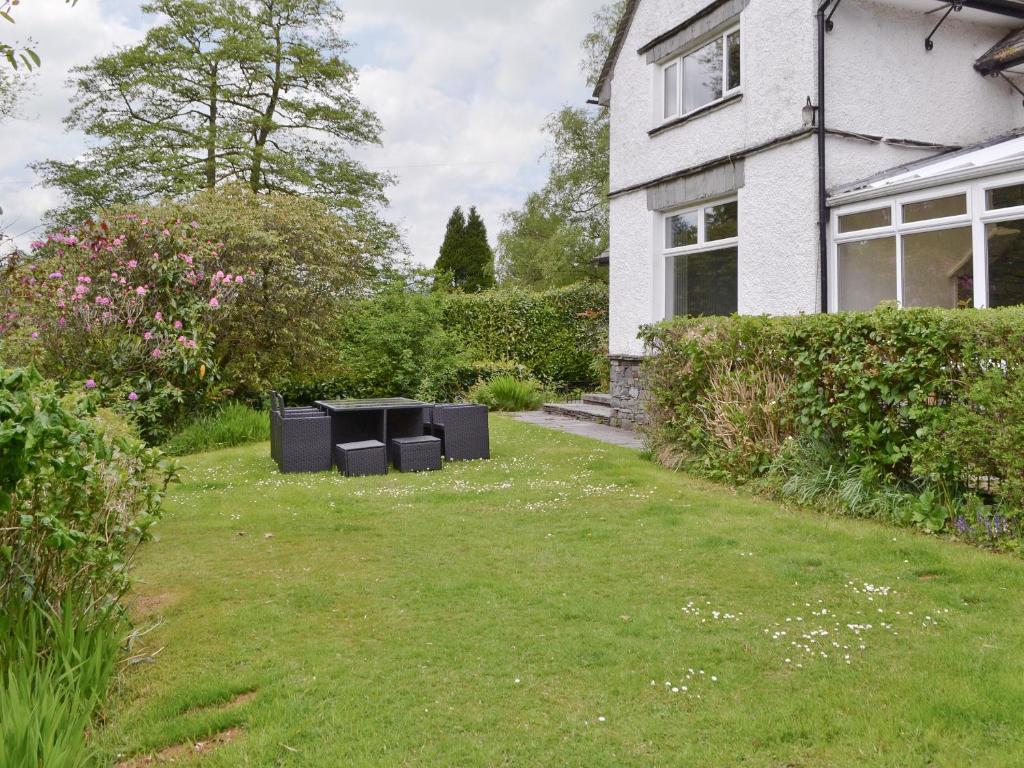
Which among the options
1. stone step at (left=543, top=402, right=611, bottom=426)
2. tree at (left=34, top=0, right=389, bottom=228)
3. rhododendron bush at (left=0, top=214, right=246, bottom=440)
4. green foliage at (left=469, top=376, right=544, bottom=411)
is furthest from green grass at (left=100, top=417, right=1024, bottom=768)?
tree at (left=34, top=0, right=389, bottom=228)

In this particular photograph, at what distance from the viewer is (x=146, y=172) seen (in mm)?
21547

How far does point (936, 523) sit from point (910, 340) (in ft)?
4.33

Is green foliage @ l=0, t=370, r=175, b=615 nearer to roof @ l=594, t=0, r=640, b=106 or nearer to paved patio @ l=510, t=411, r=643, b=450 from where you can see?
paved patio @ l=510, t=411, r=643, b=450

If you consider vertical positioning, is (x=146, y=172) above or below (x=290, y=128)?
below

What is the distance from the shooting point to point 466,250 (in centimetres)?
3641

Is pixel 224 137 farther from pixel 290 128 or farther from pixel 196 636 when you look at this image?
pixel 196 636

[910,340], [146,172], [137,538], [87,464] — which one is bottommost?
[137,538]

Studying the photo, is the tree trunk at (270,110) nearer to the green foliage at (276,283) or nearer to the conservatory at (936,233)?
the green foliage at (276,283)

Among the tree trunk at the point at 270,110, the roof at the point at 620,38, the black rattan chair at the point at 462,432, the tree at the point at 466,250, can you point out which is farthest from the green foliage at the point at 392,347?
the tree at the point at 466,250

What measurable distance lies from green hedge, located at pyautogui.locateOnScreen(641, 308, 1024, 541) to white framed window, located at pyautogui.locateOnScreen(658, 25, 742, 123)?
4514mm

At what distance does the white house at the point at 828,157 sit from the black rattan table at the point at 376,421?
13.3ft

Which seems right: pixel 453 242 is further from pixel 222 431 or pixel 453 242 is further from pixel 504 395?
pixel 222 431

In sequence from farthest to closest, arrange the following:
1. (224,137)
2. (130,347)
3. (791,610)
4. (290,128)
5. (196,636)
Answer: (290,128) < (224,137) < (130,347) < (791,610) < (196,636)

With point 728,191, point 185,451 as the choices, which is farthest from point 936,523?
point 185,451
